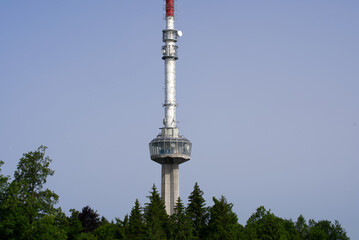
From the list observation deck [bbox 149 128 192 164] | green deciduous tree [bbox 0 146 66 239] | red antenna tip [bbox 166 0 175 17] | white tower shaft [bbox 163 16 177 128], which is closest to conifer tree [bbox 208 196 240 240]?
green deciduous tree [bbox 0 146 66 239]

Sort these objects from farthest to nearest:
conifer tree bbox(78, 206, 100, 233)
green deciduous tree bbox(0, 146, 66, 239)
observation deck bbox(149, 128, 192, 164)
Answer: observation deck bbox(149, 128, 192, 164), conifer tree bbox(78, 206, 100, 233), green deciduous tree bbox(0, 146, 66, 239)

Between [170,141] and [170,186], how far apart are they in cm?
1144

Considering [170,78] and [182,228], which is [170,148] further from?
[182,228]

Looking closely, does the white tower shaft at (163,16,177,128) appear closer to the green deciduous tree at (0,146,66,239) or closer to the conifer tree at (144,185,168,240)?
the conifer tree at (144,185,168,240)

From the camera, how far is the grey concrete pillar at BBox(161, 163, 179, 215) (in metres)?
143

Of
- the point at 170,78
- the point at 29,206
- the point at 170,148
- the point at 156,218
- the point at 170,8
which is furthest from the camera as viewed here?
the point at 170,8

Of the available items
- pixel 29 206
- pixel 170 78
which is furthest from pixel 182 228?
pixel 170 78

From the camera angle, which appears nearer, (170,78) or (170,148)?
(170,148)

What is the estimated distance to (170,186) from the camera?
471 feet

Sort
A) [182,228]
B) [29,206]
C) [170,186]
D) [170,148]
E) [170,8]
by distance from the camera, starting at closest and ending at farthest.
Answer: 1. [29,206]
2. [182,228]
3. [170,186]
4. [170,148]
5. [170,8]

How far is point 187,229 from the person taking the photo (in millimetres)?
82750

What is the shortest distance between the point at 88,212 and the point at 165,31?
187 ft

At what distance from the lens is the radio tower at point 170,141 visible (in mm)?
143500

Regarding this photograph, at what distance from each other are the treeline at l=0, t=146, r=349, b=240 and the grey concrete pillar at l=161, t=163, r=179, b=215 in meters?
36.0
